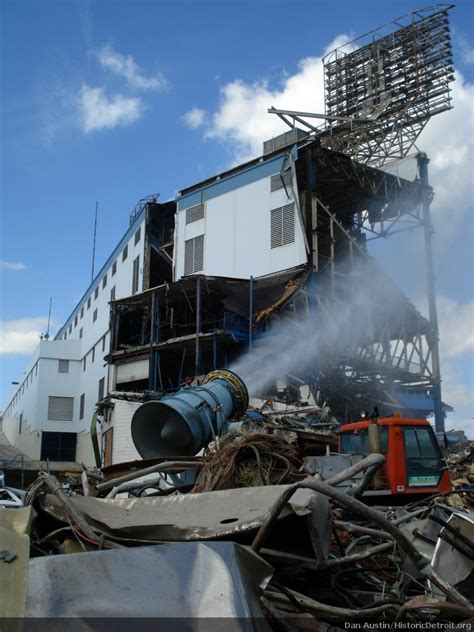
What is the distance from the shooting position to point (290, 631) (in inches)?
128

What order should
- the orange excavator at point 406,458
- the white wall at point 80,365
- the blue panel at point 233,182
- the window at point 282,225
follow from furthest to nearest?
the white wall at point 80,365
the blue panel at point 233,182
the window at point 282,225
the orange excavator at point 406,458

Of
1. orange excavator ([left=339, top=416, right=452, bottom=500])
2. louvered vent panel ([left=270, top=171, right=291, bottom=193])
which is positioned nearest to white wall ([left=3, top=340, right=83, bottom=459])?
louvered vent panel ([left=270, top=171, right=291, bottom=193])

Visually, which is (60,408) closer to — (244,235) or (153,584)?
(244,235)

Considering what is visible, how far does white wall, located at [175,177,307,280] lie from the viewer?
3014 centimetres

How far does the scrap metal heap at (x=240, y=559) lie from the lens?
2.80m

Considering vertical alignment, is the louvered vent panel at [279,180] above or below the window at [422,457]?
above

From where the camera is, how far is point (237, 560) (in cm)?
297

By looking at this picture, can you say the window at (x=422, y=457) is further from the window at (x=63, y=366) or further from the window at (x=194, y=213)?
the window at (x=63, y=366)

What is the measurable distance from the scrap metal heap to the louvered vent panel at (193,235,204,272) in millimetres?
28131

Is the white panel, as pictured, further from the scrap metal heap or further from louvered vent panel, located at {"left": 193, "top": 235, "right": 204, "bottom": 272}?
the scrap metal heap

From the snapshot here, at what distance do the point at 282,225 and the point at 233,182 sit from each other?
15.2ft

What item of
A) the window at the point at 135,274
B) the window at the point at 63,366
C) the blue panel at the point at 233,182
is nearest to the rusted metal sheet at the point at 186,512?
the blue panel at the point at 233,182

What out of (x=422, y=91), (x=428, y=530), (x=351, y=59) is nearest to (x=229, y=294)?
(x=422, y=91)

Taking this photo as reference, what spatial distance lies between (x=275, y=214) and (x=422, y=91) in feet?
41.3
